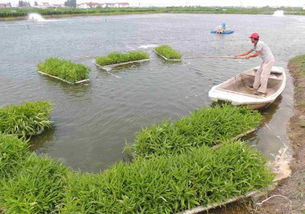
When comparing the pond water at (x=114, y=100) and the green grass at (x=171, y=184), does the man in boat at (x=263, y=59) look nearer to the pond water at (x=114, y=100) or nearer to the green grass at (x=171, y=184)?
the pond water at (x=114, y=100)

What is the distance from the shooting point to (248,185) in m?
4.91

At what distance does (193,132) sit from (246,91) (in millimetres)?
5046

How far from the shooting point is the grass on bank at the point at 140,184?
4285 millimetres

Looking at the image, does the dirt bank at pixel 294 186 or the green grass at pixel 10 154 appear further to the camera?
the green grass at pixel 10 154

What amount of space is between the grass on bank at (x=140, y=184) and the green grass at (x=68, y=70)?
25.8 feet

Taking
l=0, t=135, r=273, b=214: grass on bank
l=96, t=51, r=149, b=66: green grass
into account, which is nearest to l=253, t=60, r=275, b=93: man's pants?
l=0, t=135, r=273, b=214: grass on bank

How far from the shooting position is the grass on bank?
14.1 ft

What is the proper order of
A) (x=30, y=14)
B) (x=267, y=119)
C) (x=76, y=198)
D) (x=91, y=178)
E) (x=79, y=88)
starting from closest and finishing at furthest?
(x=76, y=198) < (x=91, y=178) < (x=267, y=119) < (x=79, y=88) < (x=30, y=14)

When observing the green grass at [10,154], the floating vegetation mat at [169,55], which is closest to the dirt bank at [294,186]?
the green grass at [10,154]

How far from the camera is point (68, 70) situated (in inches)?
504

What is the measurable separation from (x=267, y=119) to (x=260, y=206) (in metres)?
4.93

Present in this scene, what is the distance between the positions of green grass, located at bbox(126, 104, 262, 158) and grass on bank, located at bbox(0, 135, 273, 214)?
94cm

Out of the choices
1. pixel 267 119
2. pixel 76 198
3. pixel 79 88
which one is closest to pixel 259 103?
pixel 267 119

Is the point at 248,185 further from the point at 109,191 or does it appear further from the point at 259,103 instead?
the point at 259,103
